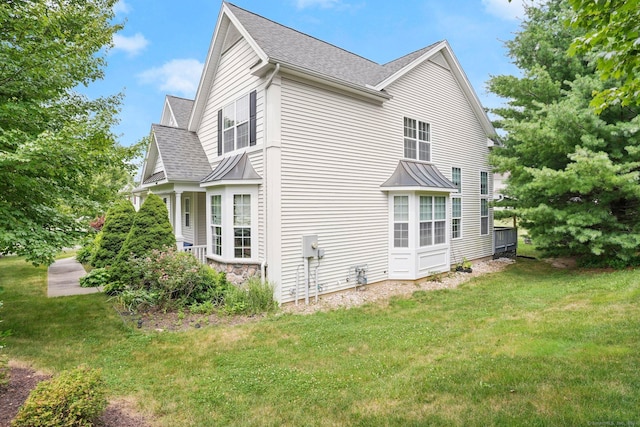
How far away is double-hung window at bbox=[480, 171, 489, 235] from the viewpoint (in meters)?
15.1

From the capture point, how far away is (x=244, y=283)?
A: 8.52 metres

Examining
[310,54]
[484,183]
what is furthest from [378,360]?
[484,183]

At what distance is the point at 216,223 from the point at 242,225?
1157 mm

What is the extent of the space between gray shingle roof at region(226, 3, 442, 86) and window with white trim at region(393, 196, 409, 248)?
3.81 meters

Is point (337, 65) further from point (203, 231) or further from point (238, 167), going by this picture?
point (203, 231)

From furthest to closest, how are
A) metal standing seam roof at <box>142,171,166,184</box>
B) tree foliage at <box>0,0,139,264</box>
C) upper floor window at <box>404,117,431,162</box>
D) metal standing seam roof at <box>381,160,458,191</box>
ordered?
metal standing seam roof at <box>142,171,166,184</box> → upper floor window at <box>404,117,431,162</box> → metal standing seam roof at <box>381,160,458,191</box> → tree foliage at <box>0,0,139,264</box>

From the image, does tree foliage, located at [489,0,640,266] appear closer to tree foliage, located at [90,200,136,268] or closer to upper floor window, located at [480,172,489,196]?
upper floor window, located at [480,172,489,196]

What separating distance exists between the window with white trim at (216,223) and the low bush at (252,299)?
1842 millimetres

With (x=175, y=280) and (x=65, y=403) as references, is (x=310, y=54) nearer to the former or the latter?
(x=175, y=280)

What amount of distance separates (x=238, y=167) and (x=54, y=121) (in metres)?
3.92

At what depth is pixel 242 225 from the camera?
8844mm

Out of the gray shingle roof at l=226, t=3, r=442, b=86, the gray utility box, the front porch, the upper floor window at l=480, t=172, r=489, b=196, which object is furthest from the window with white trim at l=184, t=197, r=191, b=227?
the upper floor window at l=480, t=172, r=489, b=196

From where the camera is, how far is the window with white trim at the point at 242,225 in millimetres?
8773

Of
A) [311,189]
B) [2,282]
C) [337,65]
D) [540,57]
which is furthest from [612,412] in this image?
[2,282]
